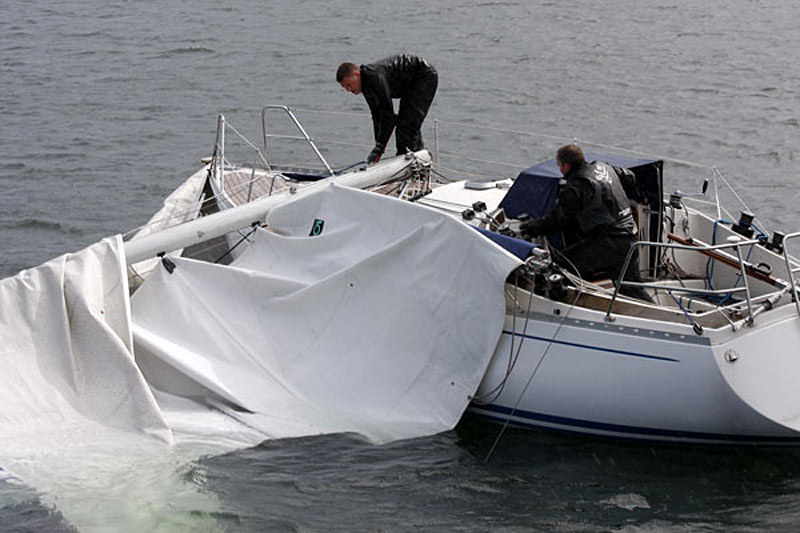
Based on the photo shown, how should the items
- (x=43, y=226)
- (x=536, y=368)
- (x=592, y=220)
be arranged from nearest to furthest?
(x=536, y=368), (x=592, y=220), (x=43, y=226)

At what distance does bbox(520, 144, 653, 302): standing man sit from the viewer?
25.1 ft

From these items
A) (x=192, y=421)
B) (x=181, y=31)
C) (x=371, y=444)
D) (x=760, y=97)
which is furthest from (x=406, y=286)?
(x=181, y=31)

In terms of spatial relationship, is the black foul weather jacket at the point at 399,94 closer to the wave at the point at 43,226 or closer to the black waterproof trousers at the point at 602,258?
the black waterproof trousers at the point at 602,258

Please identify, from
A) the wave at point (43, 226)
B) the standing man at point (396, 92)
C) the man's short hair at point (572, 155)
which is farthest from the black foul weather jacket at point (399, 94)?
the wave at point (43, 226)

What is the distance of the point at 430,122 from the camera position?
16.6 m

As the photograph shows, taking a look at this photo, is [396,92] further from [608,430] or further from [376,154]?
[608,430]

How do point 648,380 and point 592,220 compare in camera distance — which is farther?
point 592,220

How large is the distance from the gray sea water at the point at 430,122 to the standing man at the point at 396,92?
3629 millimetres

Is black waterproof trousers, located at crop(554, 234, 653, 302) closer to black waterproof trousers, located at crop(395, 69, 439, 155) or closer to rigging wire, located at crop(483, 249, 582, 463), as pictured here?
rigging wire, located at crop(483, 249, 582, 463)

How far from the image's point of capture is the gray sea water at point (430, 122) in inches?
276

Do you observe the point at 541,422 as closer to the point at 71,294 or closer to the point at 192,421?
the point at 192,421

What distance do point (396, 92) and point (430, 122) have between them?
611 cm

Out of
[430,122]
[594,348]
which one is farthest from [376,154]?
[430,122]

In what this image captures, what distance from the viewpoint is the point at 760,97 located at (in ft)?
58.0
